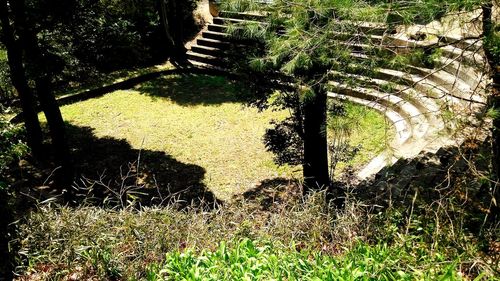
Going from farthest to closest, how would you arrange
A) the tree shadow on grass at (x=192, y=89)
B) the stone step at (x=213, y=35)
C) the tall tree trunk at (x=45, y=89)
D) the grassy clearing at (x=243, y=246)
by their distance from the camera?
1. the stone step at (x=213, y=35)
2. the tree shadow on grass at (x=192, y=89)
3. the tall tree trunk at (x=45, y=89)
4. the grassy clearing at (x=243, y=246)

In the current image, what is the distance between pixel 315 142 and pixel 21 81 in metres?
5.94

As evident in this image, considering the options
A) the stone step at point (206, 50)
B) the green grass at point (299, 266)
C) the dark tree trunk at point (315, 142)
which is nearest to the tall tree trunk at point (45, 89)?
the dark tree trunk at point (315, 142)

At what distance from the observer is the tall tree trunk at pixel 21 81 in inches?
304

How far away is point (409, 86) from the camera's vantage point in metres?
3.82

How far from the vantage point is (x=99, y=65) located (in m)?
14.1

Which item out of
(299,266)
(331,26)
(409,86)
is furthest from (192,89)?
(299,266)

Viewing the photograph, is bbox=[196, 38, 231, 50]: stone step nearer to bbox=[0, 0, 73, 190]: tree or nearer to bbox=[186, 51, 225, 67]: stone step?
bbox=[186, 51, 225, 67]: stone step

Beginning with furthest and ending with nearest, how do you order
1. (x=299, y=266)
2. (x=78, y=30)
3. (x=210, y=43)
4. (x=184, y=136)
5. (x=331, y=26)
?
1. (x=210, y=43)
2. (x=184, y=136)
3. (x=78, y=30)
4. (x=331, y=26)
5. (x=299, y=266)

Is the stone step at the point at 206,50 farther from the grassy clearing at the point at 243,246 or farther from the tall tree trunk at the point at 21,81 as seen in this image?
the grassy clearing at the point at 243,246

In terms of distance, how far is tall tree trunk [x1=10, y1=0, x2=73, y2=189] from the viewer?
7.01 meters

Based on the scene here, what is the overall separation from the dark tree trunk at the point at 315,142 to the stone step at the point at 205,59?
26.3 feet

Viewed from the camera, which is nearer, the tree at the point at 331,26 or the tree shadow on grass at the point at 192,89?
the tree at the point at 331,26

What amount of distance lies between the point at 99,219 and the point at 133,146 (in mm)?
6246

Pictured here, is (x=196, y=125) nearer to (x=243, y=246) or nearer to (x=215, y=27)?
(x=215, y=27)
